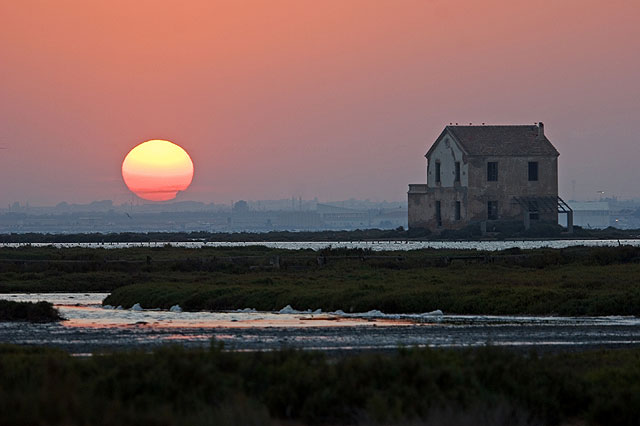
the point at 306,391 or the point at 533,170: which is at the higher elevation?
the point at 533,170

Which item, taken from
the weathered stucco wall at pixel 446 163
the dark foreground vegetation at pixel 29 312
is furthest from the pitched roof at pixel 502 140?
the dark foreground vegetation at pixel 29 312

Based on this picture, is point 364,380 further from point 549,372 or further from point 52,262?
point 52,262

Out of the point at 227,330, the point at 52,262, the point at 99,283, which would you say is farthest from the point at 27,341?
the point at 52,262

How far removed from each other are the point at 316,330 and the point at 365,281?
53.4ft

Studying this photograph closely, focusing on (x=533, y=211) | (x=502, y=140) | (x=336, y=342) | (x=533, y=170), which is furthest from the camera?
(x=502, y=140)

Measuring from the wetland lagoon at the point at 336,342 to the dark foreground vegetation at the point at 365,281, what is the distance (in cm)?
10

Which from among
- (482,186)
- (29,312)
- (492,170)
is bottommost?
(29,312)

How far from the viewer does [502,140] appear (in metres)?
100

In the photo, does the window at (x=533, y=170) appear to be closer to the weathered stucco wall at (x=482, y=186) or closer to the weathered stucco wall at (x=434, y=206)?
the weathered stucco wall at (x=482, y=186)

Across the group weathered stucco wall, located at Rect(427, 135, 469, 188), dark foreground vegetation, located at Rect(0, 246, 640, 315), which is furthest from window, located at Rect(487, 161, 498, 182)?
dark foreground vegetation, located at Rect(0, 246, 640, 315)

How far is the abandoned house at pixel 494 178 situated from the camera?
320ft

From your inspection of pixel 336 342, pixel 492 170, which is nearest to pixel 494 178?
pixel 492 170

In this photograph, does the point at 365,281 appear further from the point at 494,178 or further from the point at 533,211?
the point at 533,211

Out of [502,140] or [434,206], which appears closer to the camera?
[502,140]
